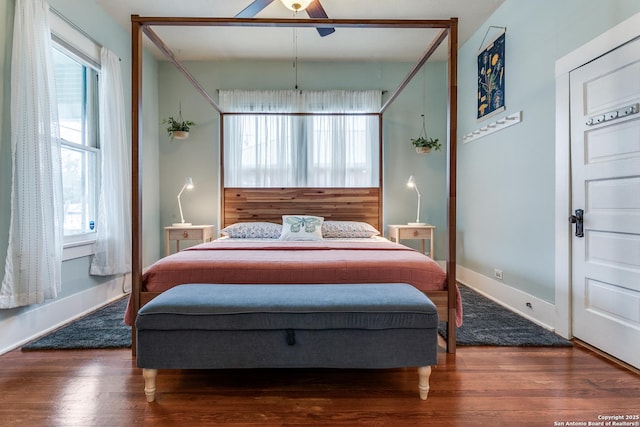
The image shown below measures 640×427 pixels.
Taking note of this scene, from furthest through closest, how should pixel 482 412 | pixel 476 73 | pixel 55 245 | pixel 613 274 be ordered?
1. pixel 476 73
2. pixel 55 245
3. pixel 613 274
4. pixel 482 412

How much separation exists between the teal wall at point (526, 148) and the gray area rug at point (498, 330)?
0.27 metres

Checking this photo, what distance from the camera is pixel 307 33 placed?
12.0 feet

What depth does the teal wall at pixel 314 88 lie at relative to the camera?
14.4 feet

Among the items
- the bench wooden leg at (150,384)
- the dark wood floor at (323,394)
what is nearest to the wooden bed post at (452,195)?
the dark wood floor at (323,394)

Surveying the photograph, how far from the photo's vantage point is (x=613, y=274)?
2088mm

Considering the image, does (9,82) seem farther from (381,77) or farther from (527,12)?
(527,12)

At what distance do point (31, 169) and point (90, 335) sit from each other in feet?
4.03

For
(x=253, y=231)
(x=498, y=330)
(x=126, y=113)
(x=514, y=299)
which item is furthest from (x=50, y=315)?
(x=514, y=299)

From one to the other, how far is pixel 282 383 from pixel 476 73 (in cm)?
368

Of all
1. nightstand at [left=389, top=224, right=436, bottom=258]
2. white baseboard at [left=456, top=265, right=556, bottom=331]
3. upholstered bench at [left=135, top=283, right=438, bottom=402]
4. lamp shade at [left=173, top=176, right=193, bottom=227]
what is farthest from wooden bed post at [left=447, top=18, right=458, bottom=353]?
lamp shade at [left=173, top=176, right=193, bottom=227]

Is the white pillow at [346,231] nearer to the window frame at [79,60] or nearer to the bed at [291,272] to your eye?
the bed at [291,272]

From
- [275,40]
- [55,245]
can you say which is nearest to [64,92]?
Result: [55,245]

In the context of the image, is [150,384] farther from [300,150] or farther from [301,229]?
[300,150]

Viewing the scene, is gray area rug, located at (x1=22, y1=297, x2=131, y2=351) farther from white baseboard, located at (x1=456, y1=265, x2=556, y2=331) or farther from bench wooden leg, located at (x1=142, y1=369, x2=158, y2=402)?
white baseboard, located at (x1=456, y1=265, x2=556, y2=331)
